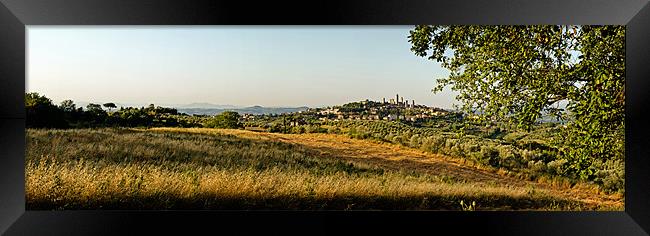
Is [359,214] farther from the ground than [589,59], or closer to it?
closer to it

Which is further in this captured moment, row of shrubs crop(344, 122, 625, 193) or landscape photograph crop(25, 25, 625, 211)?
row of shrubs crop(344, 122, 625, 193)

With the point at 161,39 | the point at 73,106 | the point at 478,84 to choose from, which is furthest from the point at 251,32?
the point at 478,84

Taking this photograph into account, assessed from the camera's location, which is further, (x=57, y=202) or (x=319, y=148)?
(x=319, y=148)

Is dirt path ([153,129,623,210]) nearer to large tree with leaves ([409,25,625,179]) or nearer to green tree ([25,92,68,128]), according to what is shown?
large tree with leaves ([409,25,625,179])

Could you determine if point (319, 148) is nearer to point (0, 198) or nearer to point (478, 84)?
point (478, 84)

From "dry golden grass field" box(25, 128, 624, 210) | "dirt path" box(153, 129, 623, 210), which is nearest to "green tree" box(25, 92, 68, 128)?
"dry golden grass field" box(25, 128, 624, 210)

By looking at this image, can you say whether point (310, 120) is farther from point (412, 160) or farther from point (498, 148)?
point (498, 148)
